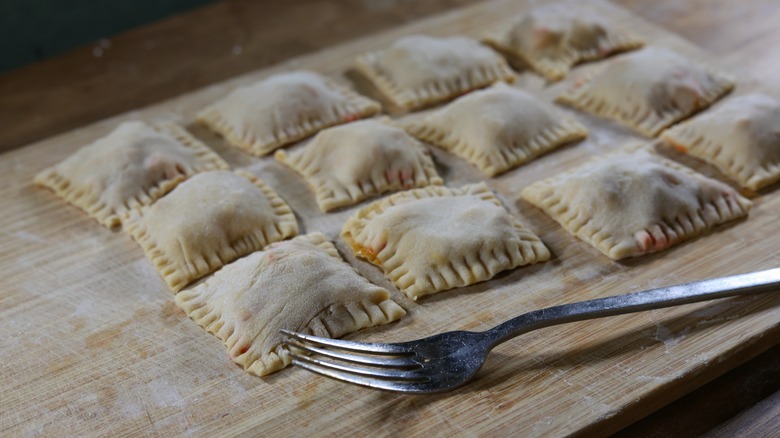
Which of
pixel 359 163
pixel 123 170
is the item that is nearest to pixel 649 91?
pixel 359 163

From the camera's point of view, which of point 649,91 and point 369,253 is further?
point 649,91

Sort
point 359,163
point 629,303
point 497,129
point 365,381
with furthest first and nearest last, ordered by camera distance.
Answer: point 497,129 → point 359,163 → point 629,303 → point 365,381

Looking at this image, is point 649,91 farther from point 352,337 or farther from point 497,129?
point 352,337

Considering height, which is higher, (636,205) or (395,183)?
(636,205)

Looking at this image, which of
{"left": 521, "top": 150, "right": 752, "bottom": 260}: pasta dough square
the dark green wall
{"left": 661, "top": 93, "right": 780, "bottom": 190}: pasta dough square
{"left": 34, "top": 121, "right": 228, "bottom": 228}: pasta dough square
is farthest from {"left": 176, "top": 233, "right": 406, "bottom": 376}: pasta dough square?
the dark green wall

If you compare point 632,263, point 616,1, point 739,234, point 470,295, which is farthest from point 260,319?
point 616,1

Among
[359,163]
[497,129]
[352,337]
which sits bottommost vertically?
[352,337]

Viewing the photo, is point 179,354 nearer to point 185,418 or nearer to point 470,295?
point 185,418
